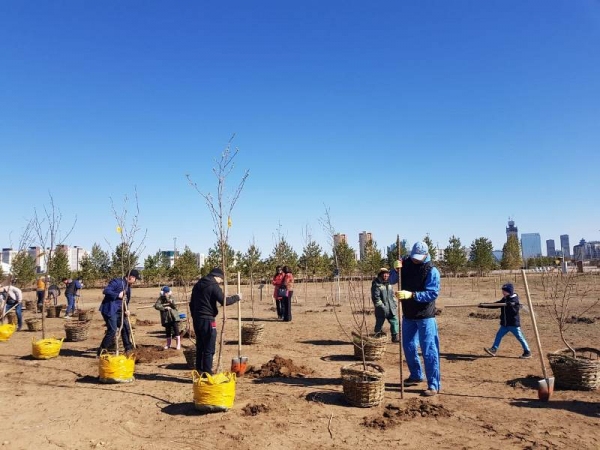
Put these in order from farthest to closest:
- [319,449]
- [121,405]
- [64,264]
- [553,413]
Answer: [64,264] < [121,405] < [553,413] < [319,449]

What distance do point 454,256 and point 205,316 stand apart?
40533 millimetres

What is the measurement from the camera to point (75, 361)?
8.31m

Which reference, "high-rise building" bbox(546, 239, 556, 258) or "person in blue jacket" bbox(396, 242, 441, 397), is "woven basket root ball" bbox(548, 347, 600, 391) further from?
"high-rise building" bbox(546, 239, 556, 258)

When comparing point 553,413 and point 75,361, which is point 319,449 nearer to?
point 553,413

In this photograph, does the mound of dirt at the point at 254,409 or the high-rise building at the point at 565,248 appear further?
the high-rise building at the point at 565,248

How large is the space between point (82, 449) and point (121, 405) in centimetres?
129

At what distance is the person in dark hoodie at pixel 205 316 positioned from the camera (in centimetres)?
608

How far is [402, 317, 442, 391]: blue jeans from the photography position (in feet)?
18.5

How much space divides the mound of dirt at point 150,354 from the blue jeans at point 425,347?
4840 mm

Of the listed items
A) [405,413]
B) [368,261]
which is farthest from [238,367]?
[368,261]

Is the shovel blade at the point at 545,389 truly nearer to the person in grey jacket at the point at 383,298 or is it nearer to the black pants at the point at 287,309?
the person in grey jacket at the point at 383,298

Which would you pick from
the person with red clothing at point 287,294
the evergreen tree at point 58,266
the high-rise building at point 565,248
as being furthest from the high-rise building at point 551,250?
the evergreen tree at point 58,266

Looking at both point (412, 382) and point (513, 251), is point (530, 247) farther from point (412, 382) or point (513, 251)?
point (513, 251)

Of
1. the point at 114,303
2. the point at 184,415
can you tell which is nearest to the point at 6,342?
the point at 114,303
